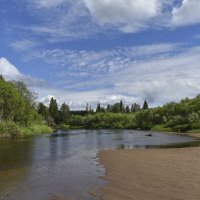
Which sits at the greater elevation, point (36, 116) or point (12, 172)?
point (36, 116)

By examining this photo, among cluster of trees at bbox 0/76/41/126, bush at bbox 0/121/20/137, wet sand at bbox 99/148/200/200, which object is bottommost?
wet sand at bbox 99/148/200/200

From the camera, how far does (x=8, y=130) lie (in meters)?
84.9

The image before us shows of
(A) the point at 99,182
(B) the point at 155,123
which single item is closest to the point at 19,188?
(A) the point at 99,182

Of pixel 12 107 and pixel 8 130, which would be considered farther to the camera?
pixel 12 107

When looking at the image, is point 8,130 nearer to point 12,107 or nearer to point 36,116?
point 12,107

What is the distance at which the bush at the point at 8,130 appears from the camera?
82.4 metres

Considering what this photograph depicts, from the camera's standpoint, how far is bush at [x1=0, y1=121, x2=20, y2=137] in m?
82.4

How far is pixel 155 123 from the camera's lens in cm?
17125

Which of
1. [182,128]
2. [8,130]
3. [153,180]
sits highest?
[182,128]

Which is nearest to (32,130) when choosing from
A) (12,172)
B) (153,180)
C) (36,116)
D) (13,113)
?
(13,113)

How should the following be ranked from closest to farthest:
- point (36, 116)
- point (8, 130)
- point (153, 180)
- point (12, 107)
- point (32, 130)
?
point (153, 180)
point (8, 130)
point (12, 107)
point (32, 130)
point (36, 116)

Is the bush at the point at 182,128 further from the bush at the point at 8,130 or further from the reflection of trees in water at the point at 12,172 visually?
the reflection of trees in water at the point at 12,172

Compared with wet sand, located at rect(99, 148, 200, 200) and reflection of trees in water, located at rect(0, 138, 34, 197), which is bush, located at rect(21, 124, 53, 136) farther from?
wet sand, located at rect(99, 148, 200, 200)

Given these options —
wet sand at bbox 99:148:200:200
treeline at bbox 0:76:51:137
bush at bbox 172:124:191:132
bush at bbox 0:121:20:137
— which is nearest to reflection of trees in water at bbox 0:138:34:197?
wet sand at bbox 99:148:200:200
